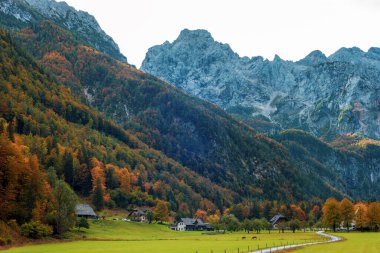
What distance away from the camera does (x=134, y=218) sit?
17200 cm

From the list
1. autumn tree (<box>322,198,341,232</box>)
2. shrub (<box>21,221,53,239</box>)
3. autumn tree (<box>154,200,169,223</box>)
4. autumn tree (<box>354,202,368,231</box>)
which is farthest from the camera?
autumn tree (<box>154,200,169,223</box>)

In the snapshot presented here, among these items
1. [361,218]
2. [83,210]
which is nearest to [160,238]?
[83,210]

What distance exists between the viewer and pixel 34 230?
98375 mm

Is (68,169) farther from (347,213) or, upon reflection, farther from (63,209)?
(347,213)

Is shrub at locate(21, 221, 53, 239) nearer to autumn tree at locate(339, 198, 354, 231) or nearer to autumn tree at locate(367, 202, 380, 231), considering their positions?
autumn tree at locate(367, 202, 380, 231)

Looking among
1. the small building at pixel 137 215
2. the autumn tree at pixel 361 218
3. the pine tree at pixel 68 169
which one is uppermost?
the pine tree at pixel 68 169

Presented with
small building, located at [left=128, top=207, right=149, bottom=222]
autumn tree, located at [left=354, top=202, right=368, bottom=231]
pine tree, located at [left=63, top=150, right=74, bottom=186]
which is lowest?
small building, located at [left=128, top=207, right=149, bottom=222]

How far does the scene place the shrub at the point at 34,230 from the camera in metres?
97.6

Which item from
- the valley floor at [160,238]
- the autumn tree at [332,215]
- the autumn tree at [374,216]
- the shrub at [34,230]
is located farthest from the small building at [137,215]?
the autumn tree at [374,216]

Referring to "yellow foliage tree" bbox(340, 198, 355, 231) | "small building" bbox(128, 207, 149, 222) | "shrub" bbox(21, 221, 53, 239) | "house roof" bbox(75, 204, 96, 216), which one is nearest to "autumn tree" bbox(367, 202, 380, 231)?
"yellow foliage tree" bbox(340, 198, 355, 231)

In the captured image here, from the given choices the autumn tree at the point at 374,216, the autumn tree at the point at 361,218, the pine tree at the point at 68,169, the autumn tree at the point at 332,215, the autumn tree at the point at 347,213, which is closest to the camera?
the autumn tree at the point at 374,216

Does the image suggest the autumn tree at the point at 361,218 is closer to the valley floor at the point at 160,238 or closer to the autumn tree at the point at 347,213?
the autumn tree at the point at 347,213

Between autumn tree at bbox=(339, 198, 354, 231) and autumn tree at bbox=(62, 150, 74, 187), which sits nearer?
autumn tree at bbox=(339, 198, 354, 231)

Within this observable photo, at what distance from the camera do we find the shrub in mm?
97556
